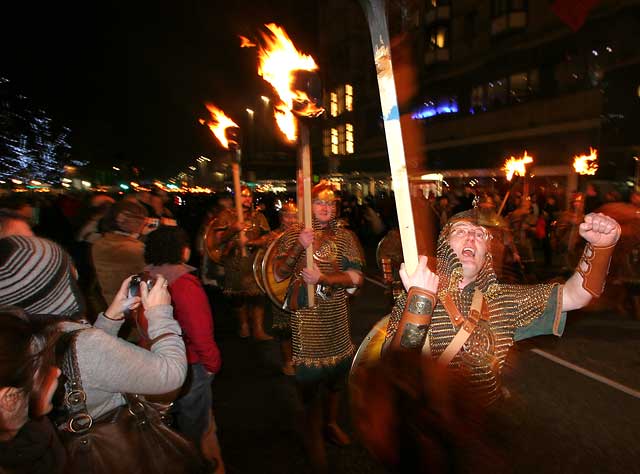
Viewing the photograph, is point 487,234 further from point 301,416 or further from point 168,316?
point 301,416

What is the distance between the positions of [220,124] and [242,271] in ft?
7.33

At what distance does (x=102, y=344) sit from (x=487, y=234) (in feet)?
6.43

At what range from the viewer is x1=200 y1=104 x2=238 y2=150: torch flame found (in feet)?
17.8

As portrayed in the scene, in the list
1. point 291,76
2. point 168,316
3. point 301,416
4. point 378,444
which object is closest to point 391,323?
point 378,444

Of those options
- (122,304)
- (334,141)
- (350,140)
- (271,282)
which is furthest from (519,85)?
(122,304)

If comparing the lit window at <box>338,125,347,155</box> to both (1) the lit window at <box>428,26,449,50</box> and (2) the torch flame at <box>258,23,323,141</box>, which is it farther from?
(2) the torch flame at <box>258,23,323,141</box>

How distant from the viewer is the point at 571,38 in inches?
872

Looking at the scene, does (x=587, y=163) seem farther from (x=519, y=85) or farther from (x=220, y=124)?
(x=220, y=124)

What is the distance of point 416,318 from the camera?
2129 millimetres

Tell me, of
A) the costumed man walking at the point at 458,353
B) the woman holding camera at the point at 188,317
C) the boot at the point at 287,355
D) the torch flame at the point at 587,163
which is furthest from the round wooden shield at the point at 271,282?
the torch flame at the point at 587,163

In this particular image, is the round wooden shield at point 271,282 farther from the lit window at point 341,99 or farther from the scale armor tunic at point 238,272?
the lit window at point 341,99

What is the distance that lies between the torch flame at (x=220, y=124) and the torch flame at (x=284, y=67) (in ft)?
6.95

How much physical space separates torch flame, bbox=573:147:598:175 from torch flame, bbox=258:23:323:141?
19.2 meters

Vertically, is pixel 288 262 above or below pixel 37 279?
below
